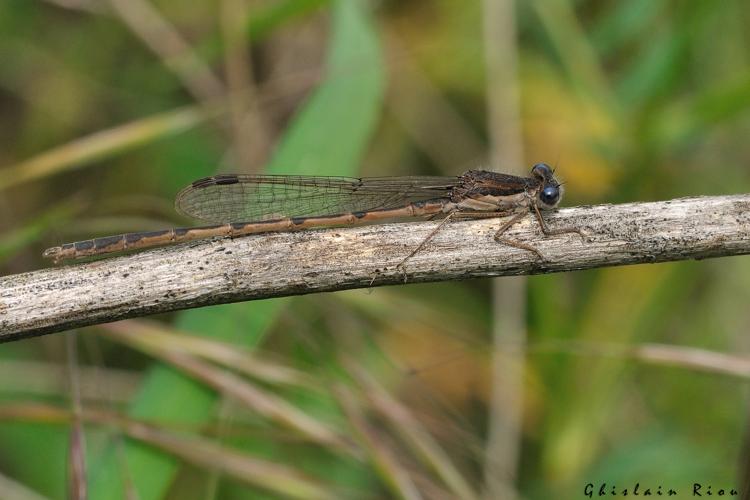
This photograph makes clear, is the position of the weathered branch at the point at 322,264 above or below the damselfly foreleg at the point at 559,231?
below

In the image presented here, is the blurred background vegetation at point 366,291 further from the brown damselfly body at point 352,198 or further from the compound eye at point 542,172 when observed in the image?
the compound eye at point 542,172

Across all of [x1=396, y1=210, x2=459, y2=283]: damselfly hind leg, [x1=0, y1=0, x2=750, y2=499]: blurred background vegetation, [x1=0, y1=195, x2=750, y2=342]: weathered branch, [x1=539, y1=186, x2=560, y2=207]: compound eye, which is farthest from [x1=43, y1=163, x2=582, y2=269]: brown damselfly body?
[x1=0, y1=195, x2=750, y2=342]: weathered branch

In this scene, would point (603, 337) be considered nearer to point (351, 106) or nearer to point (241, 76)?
point (351, 106)

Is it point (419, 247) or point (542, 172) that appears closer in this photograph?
point (419, 247)

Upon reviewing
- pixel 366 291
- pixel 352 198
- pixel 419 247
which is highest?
pixel 352 198

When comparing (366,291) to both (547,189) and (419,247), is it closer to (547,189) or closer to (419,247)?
(547,189)

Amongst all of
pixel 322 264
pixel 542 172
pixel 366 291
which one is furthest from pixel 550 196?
pixel 322 264

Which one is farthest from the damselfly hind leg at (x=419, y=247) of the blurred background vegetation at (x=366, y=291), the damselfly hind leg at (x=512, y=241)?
the blurred background vegetation at (x=366, y=291)

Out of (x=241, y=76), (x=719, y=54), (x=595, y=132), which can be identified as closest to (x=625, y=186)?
(x=595, y=132)
